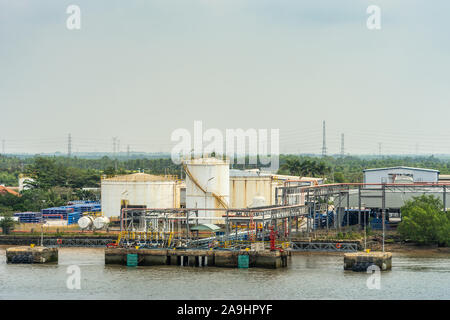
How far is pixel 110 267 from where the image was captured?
70812mm

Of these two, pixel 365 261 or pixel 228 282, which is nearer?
pixel 228 282

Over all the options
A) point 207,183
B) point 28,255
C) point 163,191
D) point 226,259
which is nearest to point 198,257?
point 226,259

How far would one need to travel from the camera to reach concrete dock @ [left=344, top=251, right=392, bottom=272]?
66312 millimetres

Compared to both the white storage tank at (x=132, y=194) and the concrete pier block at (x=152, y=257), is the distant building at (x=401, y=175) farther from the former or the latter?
the concrete pier block at (x=152, y=257)

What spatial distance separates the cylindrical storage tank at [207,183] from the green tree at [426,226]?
2168cm

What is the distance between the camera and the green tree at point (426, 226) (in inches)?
3199

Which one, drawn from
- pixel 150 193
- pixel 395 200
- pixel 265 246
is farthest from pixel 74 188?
Answer: pixel 265 246

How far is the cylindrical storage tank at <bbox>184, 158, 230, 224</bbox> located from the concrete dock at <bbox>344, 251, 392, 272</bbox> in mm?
28729

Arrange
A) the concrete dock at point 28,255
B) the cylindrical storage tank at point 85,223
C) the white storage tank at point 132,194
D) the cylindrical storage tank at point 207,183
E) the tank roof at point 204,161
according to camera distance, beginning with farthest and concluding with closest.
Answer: the white storage tank at point 132,194 → the cylindrical storage tank at point 85,223 → the tank roof at point 204,161 → the cylindrical storage tank at point 207,183 → the concrete dock at point 28,255

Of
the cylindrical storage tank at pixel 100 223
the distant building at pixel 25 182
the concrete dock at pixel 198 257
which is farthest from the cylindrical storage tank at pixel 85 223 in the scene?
the distant building at pixel 25 182

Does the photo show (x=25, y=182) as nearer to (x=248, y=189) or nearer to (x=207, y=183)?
(x=248, y=189)

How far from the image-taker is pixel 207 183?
94.2m

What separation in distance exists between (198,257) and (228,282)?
9323 millimetres

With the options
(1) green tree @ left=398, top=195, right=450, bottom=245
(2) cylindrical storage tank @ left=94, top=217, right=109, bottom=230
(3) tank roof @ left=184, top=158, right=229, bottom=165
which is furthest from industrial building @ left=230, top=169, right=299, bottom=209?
(1) green tree @ left=398, top=195, right=450, bottom=245
